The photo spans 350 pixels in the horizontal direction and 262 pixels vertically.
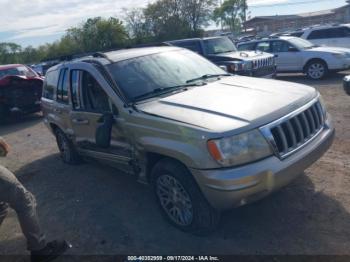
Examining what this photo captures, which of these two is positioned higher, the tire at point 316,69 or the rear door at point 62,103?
the rear door at point 62,103

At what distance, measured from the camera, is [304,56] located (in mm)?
12438

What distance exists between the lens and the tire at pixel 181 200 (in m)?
3.50

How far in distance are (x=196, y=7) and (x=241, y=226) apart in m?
53.7

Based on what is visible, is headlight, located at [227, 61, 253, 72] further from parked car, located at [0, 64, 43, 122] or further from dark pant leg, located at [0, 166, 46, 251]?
dark pant leg, located at [0, 166, 46, 251]

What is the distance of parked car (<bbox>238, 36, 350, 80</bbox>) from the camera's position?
11.9m

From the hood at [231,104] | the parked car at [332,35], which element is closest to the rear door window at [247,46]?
the parked car at [332,35]

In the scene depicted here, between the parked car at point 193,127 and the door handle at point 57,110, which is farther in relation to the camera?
the door handle at point 57,110

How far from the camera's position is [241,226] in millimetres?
3828

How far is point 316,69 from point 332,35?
404 cm

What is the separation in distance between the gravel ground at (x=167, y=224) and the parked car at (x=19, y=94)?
5949 millimetres

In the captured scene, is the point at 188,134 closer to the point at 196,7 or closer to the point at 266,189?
the point at 266,189

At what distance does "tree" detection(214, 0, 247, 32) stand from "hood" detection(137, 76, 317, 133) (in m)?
71.5

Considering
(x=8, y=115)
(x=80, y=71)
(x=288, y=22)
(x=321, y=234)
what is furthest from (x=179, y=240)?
(x=288, y=22)

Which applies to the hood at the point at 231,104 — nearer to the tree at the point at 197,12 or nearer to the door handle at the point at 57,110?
the door handle at the point at 57,110
